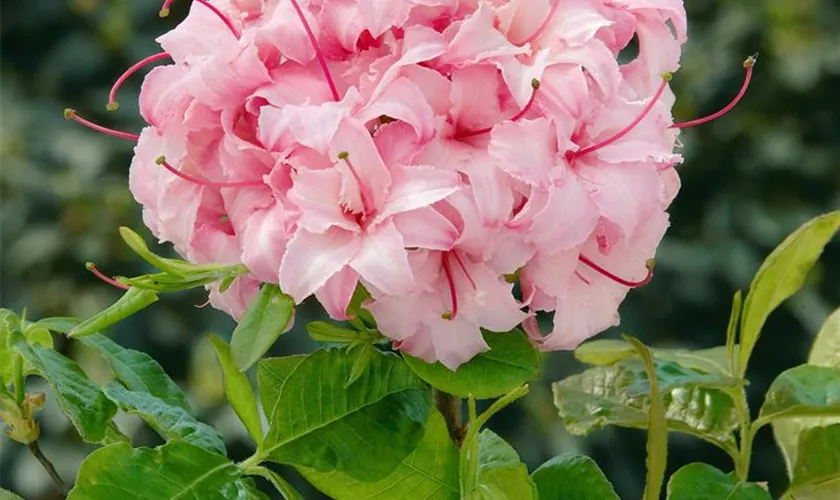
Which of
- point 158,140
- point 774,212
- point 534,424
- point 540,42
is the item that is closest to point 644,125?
point 540,42

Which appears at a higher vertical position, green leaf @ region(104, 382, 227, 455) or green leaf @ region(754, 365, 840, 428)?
green leaf @ region(104, 382, 227, 455)

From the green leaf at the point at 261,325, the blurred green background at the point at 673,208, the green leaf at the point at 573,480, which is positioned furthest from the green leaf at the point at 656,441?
the blurred green background at the point at 673,208

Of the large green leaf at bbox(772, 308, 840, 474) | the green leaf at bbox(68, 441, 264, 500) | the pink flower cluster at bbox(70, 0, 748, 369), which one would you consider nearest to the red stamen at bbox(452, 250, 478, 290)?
the pink flower cluster at bbox(70, 0, 748, 369)

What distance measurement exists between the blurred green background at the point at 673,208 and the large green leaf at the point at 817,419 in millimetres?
748

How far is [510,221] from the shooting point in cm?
40

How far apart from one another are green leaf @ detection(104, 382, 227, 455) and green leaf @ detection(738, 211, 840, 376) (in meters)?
0.22

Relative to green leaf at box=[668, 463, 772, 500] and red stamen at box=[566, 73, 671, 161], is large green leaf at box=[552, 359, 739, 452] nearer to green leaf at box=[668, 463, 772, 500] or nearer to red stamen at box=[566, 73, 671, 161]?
green leaf at box=[668, 463, 772, 500]

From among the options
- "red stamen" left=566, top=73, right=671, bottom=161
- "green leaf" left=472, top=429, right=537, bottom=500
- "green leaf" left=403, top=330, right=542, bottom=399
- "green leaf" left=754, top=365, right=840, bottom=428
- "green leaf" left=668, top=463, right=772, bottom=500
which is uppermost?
"red stamen" left=566, top=73, right=671, bottom=161

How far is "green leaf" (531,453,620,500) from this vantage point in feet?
1.57

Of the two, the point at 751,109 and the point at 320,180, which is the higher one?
the point at 320,180

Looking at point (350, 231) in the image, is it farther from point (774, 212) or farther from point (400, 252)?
point (774, 212)

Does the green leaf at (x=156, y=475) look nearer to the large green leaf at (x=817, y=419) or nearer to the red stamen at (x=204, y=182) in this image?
the red stamen at (x=204, y=182)

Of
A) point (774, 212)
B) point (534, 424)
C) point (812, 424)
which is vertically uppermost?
point (812, 424)

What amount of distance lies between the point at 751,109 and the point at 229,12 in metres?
1.12
